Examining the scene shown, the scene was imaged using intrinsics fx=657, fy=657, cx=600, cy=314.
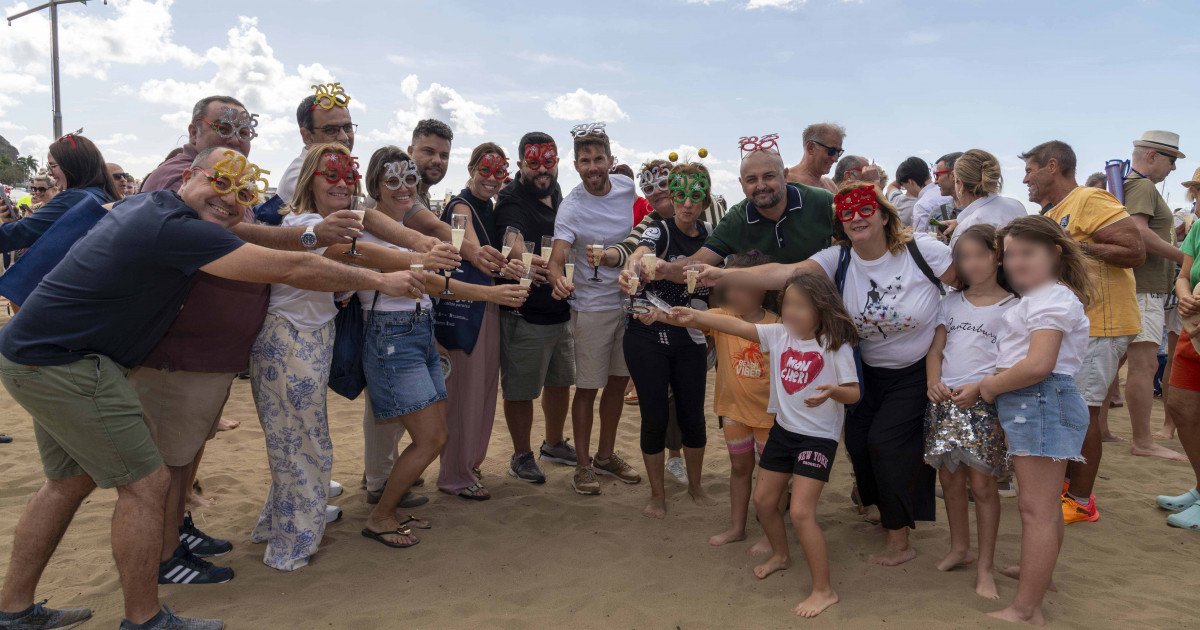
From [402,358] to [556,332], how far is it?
1.40 m

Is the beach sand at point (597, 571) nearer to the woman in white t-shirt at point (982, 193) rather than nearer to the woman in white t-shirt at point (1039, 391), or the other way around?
the woman in white t-shirt at point (1039, 391)

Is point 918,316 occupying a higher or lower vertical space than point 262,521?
higher

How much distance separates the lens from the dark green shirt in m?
4.03

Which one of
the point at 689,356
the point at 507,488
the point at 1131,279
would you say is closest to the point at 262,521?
the point at 507,488

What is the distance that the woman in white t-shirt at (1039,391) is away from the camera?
3014 mm

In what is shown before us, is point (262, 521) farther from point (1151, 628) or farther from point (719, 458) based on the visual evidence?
point (1151, 628)

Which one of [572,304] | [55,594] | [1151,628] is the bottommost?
[55,594]

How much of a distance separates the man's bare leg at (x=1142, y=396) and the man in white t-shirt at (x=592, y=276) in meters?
4.26

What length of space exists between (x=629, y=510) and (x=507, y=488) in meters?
0.99

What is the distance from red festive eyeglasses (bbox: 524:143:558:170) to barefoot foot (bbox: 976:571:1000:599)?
12.2 feet

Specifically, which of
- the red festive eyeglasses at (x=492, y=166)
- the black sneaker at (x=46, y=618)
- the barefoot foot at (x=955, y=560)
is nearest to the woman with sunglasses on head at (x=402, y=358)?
the red festive eyeglasses at (x=492, y=166)

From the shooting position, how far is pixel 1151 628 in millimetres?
3047

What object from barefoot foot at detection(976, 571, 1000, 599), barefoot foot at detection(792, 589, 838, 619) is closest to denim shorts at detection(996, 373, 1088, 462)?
barefoot foot at detection(976, 571, 1000, 599)

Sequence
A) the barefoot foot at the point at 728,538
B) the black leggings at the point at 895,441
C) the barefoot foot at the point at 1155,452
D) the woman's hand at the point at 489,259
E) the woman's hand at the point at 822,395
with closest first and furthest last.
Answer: the woman's hand at the point at 822,395, the black leggings at the point at 895,441, the barefoot foot at the point at 728,538, the woman's hand at the point at 489,259, the barefoot foot at the point at 1155,452
